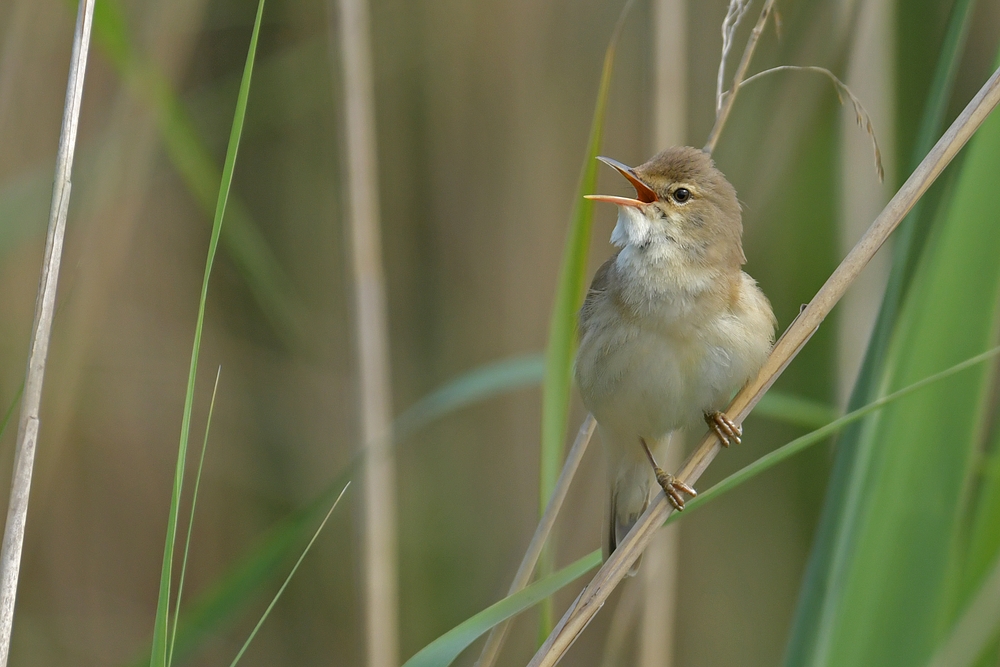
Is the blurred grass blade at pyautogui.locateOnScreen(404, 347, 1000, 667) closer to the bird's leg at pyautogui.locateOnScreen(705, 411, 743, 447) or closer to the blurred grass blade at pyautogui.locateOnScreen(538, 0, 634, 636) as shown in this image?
the blurred grass blade at pyautogui.locateOnScreen(538, 0, 634, 636)

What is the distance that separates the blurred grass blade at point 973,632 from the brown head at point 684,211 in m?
0.70

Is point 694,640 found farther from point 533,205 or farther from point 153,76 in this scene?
point 153,76

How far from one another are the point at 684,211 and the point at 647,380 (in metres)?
0.33

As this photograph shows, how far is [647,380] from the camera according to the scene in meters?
1.73

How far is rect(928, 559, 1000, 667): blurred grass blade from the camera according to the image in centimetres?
140

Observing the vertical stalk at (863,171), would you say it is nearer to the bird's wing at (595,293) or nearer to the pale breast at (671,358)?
the pale breast at (671,358)

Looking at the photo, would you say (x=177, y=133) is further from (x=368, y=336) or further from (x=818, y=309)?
(x=818, y=309)

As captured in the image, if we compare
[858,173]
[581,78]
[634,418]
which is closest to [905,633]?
[634,418]

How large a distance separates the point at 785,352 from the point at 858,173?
1.05m

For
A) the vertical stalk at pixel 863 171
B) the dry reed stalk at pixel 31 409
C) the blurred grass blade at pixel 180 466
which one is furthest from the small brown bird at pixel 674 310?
the dry reed stalk at pixel 31 409

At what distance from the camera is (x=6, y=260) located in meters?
2.57

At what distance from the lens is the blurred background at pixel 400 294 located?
2.36 meters

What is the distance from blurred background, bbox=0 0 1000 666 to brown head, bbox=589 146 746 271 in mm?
539

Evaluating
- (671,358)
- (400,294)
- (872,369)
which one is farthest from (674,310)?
(400,294)
